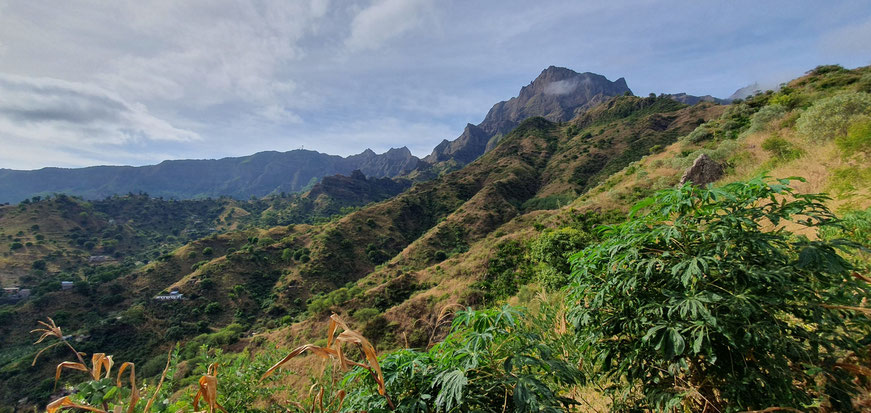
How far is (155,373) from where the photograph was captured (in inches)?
1291

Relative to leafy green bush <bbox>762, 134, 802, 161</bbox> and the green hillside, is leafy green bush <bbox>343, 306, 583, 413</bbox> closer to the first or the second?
the green hillside

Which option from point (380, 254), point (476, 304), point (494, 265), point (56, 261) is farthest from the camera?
point (56, 261)

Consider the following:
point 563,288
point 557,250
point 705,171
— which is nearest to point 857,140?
point 557,250

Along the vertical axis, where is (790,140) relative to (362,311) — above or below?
above

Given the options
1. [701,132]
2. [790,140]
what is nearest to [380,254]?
[701,132]

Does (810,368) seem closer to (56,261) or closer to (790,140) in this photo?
(790,140)

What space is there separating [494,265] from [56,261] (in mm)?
95075

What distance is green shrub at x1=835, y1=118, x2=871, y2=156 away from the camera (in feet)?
27.1

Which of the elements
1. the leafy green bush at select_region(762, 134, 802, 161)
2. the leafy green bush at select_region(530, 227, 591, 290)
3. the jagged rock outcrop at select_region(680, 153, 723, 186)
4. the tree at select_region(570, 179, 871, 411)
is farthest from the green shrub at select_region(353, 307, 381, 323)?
the leafy green bush at select_region(762, 134, 802, 161)

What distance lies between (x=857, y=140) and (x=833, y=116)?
3.98m

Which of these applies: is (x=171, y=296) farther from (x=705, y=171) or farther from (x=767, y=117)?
(x=767, y=117)

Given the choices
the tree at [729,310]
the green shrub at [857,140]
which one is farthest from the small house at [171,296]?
the green shrub at [857,140]

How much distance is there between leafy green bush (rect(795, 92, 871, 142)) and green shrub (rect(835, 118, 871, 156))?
4.13 ft

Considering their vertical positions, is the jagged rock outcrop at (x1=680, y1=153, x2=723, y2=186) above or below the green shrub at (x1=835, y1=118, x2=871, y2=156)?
below
